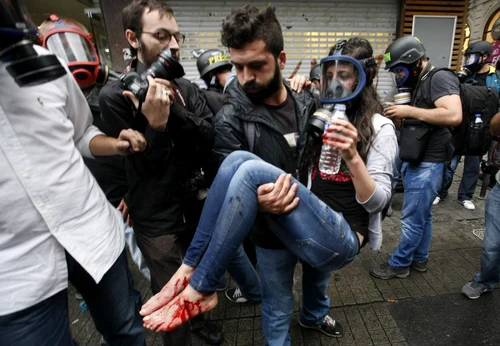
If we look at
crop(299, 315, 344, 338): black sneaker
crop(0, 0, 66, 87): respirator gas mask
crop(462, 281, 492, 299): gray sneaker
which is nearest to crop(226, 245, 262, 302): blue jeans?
crop(299, 315, 344, 338): black sneaker

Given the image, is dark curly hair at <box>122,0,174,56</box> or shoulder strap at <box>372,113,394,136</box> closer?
shoulder strap at <box>372,113,394,136</box>

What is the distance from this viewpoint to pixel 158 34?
1.92 meters

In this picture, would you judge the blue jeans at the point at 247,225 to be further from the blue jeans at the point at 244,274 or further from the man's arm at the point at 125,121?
the blue jeans at the point at 244,274

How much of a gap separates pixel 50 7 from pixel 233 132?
22.5 feet

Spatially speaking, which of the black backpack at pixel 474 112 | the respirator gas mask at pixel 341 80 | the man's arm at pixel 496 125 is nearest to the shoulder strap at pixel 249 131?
the respirator gas mask at pixel 341 80

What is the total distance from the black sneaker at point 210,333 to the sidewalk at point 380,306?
2.4 inches

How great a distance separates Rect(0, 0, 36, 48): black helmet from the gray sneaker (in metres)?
3.65

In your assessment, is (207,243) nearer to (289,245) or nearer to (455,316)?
(289,245)

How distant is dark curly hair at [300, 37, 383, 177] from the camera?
1685 mm

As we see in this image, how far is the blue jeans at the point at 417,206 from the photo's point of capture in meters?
2.79

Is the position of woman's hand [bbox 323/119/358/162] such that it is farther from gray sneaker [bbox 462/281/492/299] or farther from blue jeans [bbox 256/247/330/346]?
gray sneaker [bbox 462/281/492/299]

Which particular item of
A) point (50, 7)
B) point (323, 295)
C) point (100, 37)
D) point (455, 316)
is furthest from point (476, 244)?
point (50, 7)

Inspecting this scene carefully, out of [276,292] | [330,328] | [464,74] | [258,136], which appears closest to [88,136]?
[258,136]

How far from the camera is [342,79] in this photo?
173 cm
